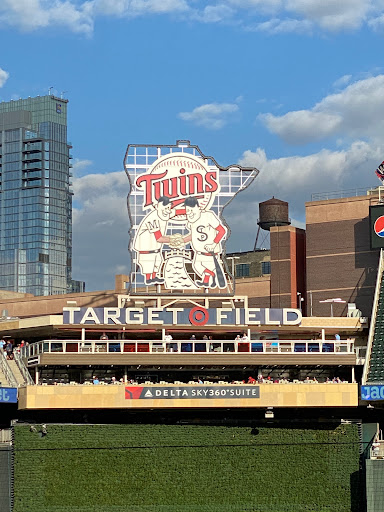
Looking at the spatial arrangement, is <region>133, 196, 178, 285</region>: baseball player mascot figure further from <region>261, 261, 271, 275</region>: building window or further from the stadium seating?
<region>261, 261, 271, 275</region>: building window

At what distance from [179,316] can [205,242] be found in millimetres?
6235

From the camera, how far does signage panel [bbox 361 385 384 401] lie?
67438mm

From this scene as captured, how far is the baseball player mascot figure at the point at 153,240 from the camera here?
241 ft

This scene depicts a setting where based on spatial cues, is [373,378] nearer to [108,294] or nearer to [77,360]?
[77,360]

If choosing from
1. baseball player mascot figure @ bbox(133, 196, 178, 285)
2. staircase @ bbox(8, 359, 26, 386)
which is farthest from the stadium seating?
staircase @ bbox(8, 359, 26, 386)

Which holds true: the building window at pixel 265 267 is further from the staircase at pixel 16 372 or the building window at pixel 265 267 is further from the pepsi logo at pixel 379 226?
the staircase at pixel 16 372

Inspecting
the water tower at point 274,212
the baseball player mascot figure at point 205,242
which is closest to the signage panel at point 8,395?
the baseball player mascot figure at point 205,242

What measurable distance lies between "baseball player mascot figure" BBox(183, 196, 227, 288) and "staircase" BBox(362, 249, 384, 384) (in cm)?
1139

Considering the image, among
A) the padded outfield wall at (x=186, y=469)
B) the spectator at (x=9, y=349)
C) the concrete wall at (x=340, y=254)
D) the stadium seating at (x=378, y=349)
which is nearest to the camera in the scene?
the padded outfield wall at (x=186, y=469)

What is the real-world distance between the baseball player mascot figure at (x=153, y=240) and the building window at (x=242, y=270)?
4306 centimetres

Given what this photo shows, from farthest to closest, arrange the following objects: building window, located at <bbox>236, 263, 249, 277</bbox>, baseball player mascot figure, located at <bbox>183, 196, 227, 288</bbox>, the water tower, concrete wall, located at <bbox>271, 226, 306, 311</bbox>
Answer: building window, located at <bbox>236, 263, 249, 277</bbox> → the water tower → concrete wall, located at <bbox>271, 226, 306, 311</bbox> → baseball player mascot figure, located at <bbox>183, 196, 227, 288</bbox>

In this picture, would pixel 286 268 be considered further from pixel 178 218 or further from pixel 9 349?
pixel 9 349

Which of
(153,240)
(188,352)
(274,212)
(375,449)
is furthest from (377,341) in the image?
(274,212)

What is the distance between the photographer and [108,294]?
9606cm
